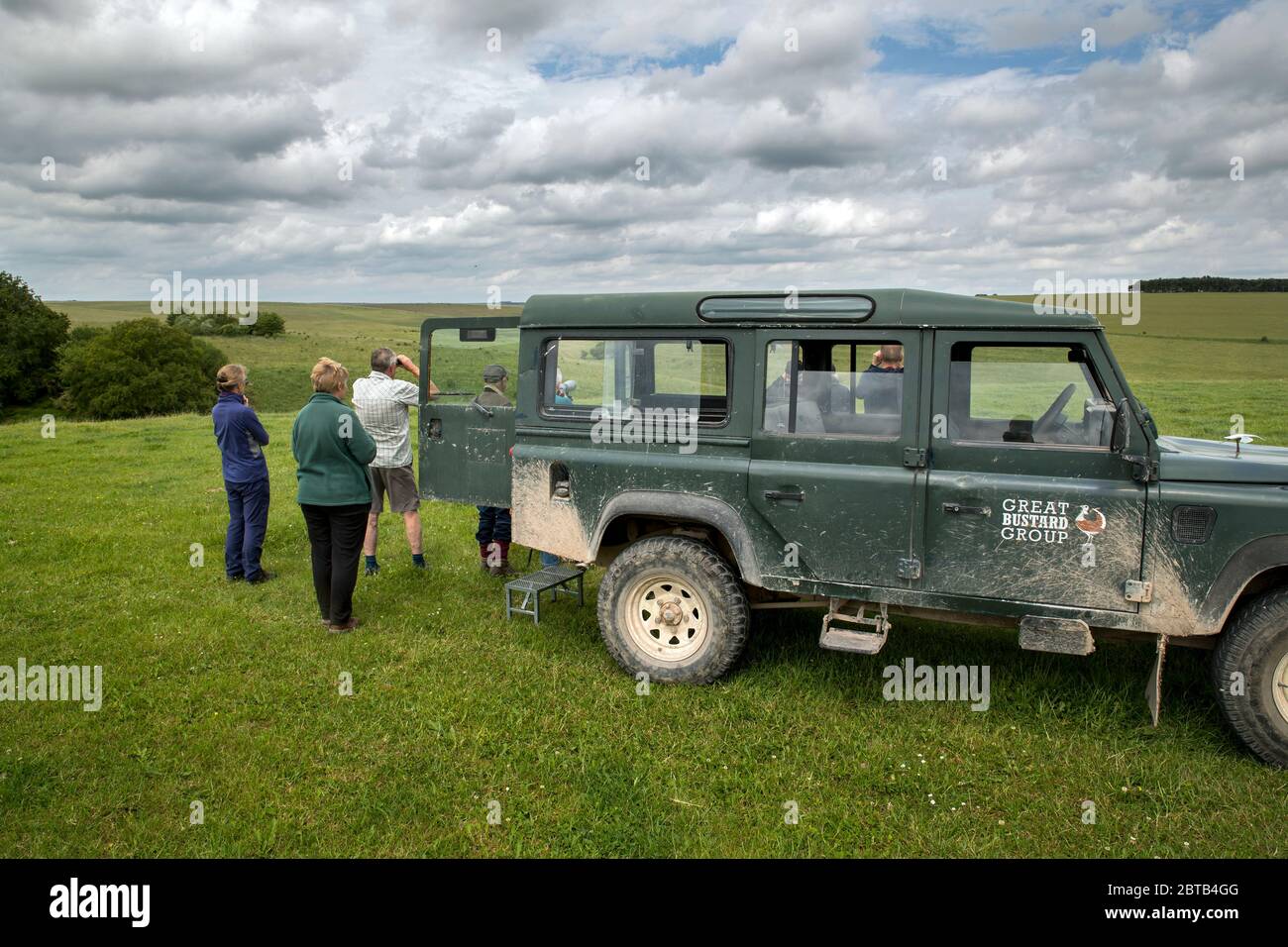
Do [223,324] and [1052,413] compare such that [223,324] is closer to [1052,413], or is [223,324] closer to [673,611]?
[673,611]

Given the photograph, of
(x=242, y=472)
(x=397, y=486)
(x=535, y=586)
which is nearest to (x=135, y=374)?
(x=242, y=472)

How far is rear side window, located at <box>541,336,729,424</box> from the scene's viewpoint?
225 inches

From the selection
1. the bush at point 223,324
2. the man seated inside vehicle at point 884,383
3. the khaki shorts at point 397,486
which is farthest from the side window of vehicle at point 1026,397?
the bush at point 223,324

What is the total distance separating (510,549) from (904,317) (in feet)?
17.6

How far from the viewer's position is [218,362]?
5669cm

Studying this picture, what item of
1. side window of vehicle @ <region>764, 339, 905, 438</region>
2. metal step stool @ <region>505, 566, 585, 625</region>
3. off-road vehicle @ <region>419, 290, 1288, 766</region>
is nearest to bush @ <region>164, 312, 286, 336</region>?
metal step stool @ <region>505, 566, 585, 625</region>

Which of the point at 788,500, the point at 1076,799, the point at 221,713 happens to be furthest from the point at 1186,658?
the point at 221,713

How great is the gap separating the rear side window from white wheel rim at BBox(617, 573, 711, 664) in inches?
45.9

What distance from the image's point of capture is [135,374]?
49.6m

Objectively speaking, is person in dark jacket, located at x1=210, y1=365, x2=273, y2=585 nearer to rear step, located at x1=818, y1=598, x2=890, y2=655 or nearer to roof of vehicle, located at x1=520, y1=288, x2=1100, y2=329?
roof of vehicle, located at x1=520, y1=288, x2=1100, y2=329

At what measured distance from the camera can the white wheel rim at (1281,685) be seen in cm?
461

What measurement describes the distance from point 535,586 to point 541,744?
1969 millimetres

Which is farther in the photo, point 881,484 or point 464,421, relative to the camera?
point 464,421

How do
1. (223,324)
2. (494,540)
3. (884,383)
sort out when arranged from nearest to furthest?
1. (884,383)
2. (494,540)
3. (223,324)
